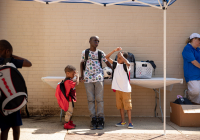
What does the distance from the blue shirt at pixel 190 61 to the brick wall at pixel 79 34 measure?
1.33 feet

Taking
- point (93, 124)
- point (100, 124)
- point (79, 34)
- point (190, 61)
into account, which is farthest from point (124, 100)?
point (79, 34)

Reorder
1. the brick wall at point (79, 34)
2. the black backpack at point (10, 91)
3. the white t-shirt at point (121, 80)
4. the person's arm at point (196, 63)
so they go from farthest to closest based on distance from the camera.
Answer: the brick wall at point (79, 34) → the person's arm at point (196, 63) → the white t-shirt at point (121, 80) → the black backpack at point (10, 91)

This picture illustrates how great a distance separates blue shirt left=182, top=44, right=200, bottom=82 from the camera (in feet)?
17.3

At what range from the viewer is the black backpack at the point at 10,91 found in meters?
2.72

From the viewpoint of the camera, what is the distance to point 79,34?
5762 millimetres

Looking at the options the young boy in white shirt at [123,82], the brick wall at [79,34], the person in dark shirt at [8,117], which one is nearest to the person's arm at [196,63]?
the brick wall at [79,34]

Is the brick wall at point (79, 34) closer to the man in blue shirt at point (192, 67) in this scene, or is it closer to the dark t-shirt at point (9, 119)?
the man in blue shirt at point (192, 67)

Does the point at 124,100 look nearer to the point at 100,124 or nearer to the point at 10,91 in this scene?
the point at 100,124

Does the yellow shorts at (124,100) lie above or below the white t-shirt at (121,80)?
below

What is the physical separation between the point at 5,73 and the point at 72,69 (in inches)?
73.8

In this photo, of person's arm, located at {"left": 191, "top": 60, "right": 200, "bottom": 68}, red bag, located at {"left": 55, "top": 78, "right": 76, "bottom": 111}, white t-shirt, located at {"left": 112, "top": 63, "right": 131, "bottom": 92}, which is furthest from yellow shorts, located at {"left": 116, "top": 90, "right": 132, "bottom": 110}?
person's arm, located at {"left": 191, "top": 60, "right": 200, "bottom": 68}

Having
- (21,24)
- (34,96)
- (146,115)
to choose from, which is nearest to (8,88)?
(34,96)

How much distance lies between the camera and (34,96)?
5781mm

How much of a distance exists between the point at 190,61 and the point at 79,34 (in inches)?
116
